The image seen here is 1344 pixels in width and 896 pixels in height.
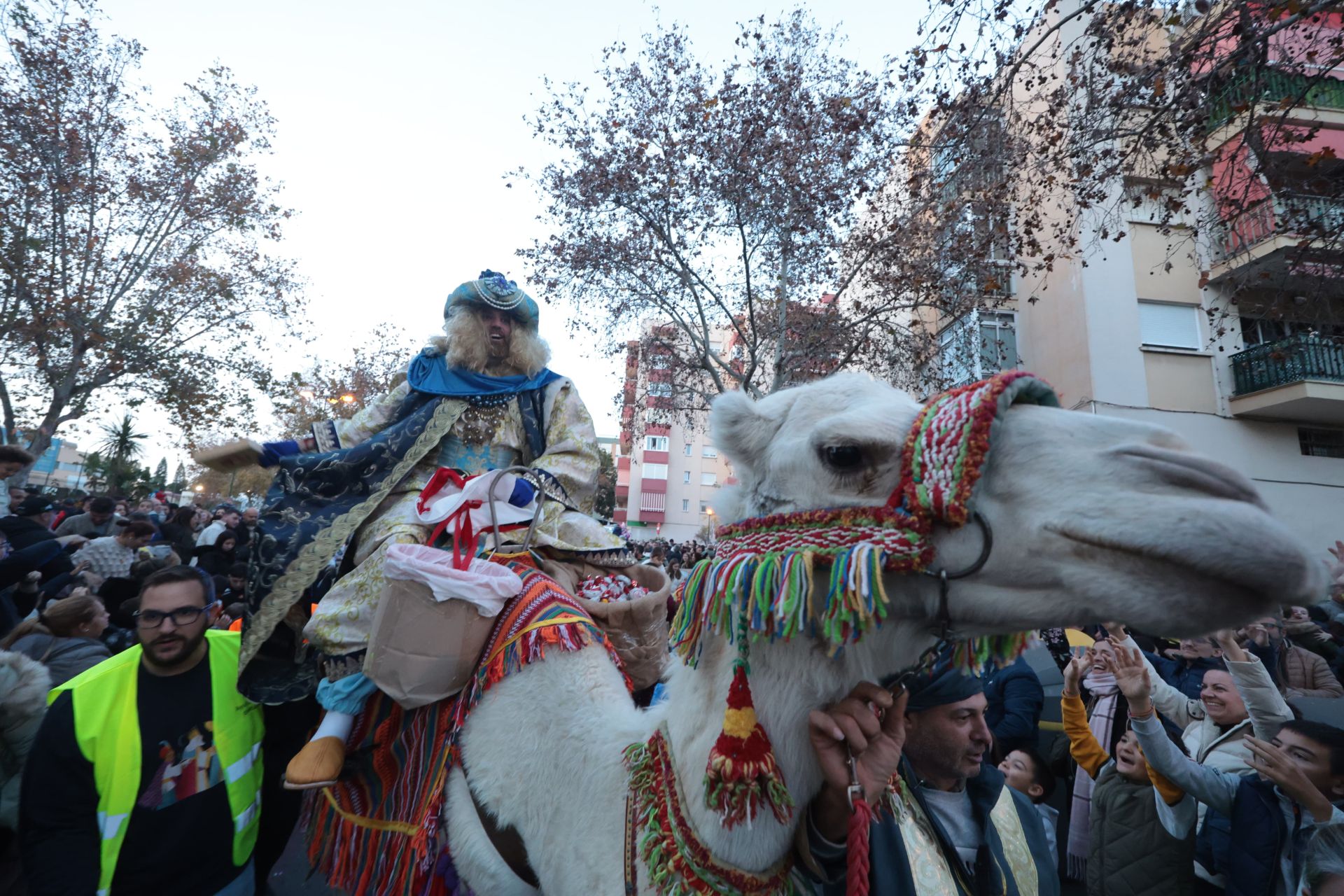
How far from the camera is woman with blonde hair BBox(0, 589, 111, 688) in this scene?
171 inches

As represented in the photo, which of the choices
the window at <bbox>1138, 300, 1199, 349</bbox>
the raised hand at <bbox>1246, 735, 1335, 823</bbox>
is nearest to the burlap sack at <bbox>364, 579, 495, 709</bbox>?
the raised hand at <bbox>1246, 735, 1335, 823</bbox>

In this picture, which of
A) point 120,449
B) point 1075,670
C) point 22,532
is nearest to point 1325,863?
point 1075,670

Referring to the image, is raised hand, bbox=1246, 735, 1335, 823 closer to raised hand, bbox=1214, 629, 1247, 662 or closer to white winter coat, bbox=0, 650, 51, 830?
raised hand, bbox=1214, 629, 1247, 662

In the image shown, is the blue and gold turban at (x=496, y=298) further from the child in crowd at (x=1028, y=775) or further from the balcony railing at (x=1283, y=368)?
the balcony railing at (x=1283, y=368)

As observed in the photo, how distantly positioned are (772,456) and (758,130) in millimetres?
12756

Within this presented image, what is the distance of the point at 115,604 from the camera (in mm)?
7602

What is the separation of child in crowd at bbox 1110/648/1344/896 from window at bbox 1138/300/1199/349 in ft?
48.3

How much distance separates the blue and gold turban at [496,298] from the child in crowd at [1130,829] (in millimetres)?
3388

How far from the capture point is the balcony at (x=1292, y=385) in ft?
46.8

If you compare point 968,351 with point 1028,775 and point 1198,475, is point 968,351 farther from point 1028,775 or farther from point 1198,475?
point 1198,475

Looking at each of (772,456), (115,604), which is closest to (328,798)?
(772,456)

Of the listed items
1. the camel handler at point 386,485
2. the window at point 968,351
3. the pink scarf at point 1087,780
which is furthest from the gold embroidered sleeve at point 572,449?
the window at point 968,351

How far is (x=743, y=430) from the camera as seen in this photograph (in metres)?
1.71

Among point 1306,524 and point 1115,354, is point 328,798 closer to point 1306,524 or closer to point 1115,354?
point 1115,354
